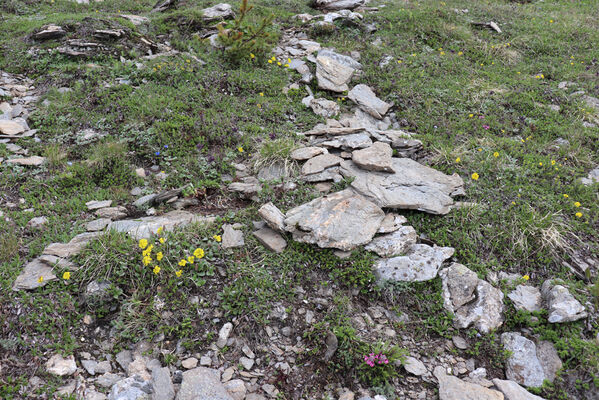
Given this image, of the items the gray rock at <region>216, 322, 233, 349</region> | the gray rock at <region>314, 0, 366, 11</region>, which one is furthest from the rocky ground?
the gray rock at <region>314, 0, 366, 11</region>

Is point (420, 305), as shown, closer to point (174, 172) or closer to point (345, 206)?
point (345, 206)

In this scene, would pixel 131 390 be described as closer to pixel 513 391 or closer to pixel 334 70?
pixel 513 391

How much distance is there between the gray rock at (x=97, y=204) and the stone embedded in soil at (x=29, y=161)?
1392 millimetres

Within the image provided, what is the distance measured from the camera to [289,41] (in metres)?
10.1

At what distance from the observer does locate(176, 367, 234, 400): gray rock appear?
3.12 meters

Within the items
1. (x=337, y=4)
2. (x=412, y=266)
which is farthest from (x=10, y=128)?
(x=337, y=4)

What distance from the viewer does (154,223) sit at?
4.62 meters

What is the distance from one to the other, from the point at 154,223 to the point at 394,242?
9.61 feet

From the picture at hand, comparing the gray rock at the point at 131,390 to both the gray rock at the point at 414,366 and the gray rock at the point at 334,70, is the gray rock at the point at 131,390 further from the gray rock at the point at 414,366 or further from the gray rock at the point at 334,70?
the gray rock at the point at 334,70

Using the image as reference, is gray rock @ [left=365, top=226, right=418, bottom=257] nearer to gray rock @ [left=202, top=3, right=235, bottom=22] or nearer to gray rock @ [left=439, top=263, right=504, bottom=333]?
gray rock @ [left=439, top=263, right=504, bottom=333]

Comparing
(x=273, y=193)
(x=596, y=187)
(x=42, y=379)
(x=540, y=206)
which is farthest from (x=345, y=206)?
(x=596, y=187)

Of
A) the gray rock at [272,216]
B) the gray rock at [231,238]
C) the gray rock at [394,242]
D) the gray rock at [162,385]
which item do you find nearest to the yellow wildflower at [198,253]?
the gray rock at [231,238]

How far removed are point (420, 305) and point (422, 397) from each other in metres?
1.00

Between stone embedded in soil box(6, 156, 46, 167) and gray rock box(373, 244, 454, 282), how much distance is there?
16.9 feet
